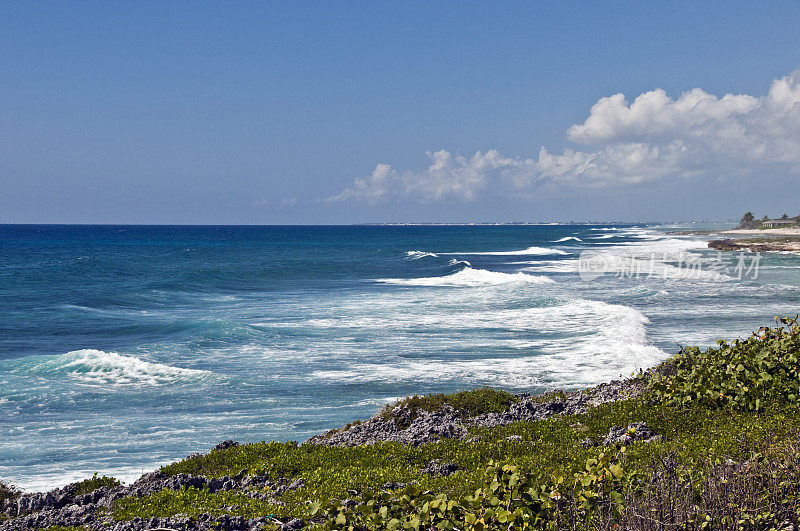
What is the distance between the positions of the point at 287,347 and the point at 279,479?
14.1 meters

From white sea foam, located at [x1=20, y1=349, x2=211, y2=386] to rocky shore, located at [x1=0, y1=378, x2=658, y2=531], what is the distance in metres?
8.79

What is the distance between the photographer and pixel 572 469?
673 cm

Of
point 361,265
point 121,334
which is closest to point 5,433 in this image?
point 121,334

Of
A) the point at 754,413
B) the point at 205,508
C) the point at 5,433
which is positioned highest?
the point at 754,413

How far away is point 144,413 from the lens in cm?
1505

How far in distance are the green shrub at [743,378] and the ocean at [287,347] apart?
5811 millimetres

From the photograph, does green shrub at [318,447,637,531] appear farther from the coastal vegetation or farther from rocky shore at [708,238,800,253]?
rocky shore at [708,238,800,253]

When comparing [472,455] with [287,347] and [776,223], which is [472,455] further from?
[776,223]

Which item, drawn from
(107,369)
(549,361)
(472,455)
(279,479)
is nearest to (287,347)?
(107,369)

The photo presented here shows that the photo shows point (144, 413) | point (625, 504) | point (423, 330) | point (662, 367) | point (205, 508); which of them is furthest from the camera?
point (423, 330)

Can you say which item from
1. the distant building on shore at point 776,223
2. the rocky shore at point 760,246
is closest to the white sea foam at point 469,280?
the rocky shore at point 760,246

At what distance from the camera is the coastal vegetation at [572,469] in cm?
516

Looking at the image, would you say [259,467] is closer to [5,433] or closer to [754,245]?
[5,433]

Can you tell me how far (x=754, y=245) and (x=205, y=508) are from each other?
270ft
